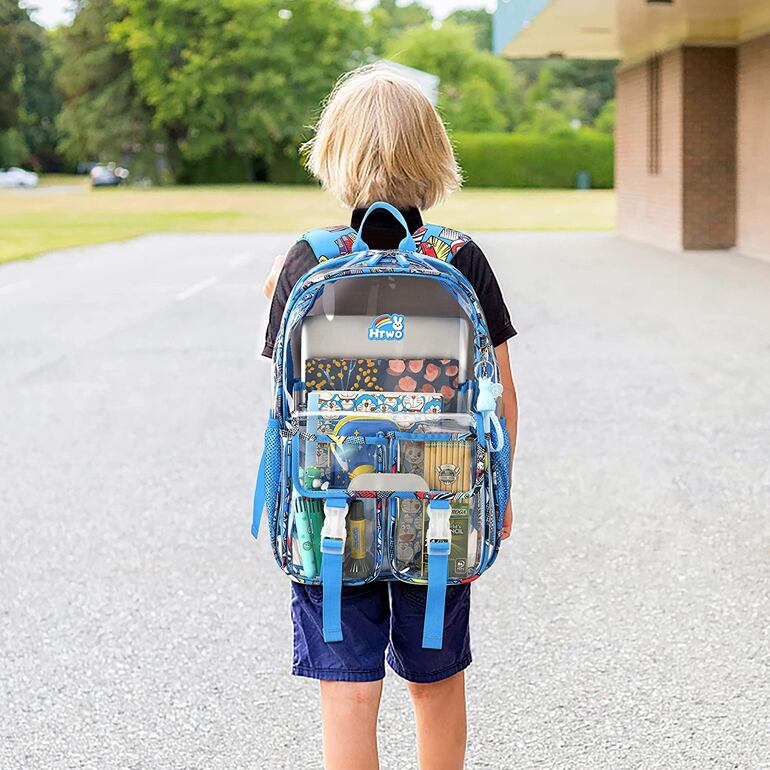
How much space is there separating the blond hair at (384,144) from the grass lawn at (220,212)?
21114mm

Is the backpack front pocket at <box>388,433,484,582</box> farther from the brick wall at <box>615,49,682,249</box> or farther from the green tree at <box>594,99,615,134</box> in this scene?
the green tree at <box>594,99,615,134</box>

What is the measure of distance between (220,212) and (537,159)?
891 inches

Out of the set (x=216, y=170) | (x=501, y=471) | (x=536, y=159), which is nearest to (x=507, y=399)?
(x=501, y=471)

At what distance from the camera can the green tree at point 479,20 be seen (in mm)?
109062

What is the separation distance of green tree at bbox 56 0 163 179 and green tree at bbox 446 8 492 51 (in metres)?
43.9

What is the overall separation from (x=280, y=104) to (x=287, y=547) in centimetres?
6403

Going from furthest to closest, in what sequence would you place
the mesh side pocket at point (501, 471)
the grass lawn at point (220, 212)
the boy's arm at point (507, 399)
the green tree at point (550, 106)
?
1. the green tree at point (550, 106)
2. the grass lawn at point (220, 212)
3. the boy's arm at point (507, 399)
4. the mesh side pocket at point (501, 471)

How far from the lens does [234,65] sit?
65.5 meters

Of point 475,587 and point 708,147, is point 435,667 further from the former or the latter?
point 708,147

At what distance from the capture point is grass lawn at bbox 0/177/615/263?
31.4 meters

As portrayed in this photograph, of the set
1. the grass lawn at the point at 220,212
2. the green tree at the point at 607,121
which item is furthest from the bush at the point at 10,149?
the green tree at the point at 607,121

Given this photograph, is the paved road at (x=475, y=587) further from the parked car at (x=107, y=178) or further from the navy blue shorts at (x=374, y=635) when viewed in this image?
the parked car at (x=107, y=178)

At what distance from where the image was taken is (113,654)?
13.0 feet

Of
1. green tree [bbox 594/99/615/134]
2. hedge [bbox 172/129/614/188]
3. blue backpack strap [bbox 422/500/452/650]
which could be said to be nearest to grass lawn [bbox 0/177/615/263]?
hedge [bbox 172/129/614/188]
